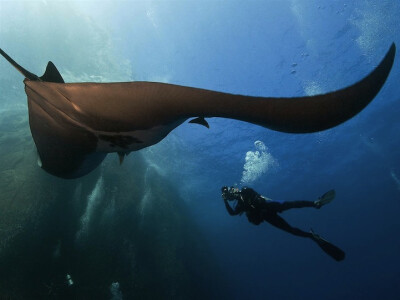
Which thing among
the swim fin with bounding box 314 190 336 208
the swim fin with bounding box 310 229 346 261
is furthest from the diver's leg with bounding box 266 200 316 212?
the swim fin with bounding box 310 229 346 261

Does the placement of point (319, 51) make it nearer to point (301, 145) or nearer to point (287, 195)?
point (301, 145)

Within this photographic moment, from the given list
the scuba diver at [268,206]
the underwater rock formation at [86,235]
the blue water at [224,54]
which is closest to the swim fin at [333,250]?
the scuba diver at [268,206]

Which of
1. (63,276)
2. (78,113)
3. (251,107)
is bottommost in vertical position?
(251,107)

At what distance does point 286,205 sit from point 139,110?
6096 mm

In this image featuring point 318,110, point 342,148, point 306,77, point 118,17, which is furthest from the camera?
point 342,148

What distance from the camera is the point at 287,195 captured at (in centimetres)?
4412

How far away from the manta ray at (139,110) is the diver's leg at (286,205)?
17.9 ft

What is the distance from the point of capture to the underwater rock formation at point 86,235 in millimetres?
8155

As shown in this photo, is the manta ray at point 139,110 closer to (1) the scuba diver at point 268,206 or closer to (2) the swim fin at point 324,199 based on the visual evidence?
(1) the scuba diver at point 268,206

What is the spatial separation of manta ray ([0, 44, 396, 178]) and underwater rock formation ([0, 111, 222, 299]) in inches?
272

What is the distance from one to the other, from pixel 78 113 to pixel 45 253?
8.66 m

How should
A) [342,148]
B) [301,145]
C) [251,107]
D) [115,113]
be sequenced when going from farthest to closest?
[342,148] < [301,145] < [115,113] < [251,107]

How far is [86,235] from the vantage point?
1020 cm

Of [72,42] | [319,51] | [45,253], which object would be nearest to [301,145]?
[319,51]
